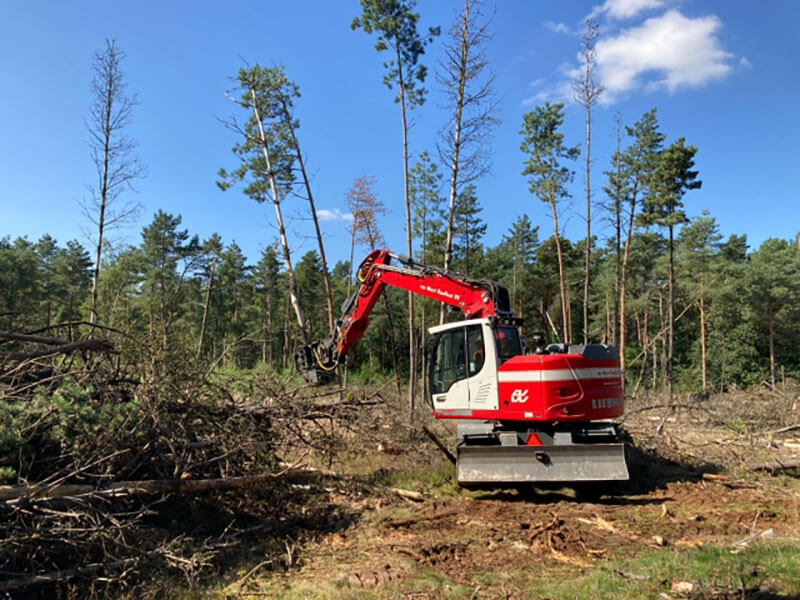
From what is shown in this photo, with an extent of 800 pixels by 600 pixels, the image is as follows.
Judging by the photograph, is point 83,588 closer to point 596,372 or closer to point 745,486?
point 596,372

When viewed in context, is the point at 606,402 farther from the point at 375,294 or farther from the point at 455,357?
the point at 375,294

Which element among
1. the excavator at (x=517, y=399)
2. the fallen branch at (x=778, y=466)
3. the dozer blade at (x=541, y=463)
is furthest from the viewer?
A: the fallen branch at (x=778, y=466)

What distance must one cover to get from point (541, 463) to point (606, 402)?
4.57ft

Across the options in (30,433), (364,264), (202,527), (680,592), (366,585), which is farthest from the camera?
(364,264)

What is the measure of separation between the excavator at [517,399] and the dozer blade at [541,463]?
13mm

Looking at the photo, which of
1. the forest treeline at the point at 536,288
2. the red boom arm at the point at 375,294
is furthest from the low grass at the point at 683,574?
the forest treeline at the point at 536,288

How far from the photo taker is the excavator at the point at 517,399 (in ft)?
24.4

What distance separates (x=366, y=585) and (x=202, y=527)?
2282 mm

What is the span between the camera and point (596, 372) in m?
7.82

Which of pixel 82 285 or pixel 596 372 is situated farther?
pixel 82 285

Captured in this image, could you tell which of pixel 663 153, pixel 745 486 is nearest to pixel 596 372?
pixel 745 486

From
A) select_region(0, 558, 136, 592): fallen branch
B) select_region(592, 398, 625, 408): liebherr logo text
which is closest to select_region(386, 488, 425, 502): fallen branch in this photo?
select_region(592, 398, 625, 408): liebherr logo text

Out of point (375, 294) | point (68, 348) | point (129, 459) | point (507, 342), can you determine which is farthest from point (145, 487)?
point (375, 294)

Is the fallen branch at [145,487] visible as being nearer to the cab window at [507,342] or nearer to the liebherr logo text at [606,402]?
the cab window at [507,342]
